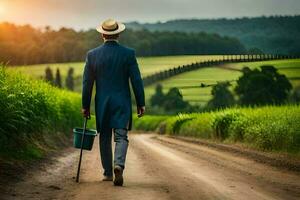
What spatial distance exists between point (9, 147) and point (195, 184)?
433cm

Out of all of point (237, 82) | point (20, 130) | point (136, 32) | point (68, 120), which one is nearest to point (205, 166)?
point (20, 130)

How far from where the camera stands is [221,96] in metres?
47.4

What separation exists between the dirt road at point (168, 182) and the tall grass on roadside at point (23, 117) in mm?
771

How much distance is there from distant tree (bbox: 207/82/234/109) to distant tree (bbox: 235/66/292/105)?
1443mm

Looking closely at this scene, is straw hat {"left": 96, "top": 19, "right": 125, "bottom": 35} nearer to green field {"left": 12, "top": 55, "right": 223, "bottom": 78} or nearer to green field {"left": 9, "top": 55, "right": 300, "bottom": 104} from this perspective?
green field {"left": 9, "top": 55, "right": 300, "bottom": 104}

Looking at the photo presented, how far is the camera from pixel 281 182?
11414mm

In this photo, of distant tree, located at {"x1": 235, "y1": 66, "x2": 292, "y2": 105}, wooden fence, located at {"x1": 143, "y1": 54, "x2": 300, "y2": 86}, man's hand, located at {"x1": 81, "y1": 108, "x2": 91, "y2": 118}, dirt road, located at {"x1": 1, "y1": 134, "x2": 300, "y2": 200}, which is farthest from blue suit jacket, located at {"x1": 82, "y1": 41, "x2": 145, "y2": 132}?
distant tree, located at {"x1": 235, "y1": 66, "x2": 292, "y2": 105}

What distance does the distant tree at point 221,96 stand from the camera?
46.0 meters

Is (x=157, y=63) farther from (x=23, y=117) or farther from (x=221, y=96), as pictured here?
(x=23, y=117)

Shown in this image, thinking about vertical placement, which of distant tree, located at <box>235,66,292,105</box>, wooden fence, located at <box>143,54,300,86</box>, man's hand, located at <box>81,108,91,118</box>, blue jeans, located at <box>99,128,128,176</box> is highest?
wooden fence, located at <box>143,54,300,86</box>

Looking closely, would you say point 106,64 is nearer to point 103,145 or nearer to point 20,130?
point 103,145

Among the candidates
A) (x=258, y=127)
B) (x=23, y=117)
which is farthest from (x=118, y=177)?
(x=258, y=127)

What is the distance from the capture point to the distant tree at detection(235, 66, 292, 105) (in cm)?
4250

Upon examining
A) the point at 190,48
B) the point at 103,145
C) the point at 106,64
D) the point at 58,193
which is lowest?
the point at 58,193
